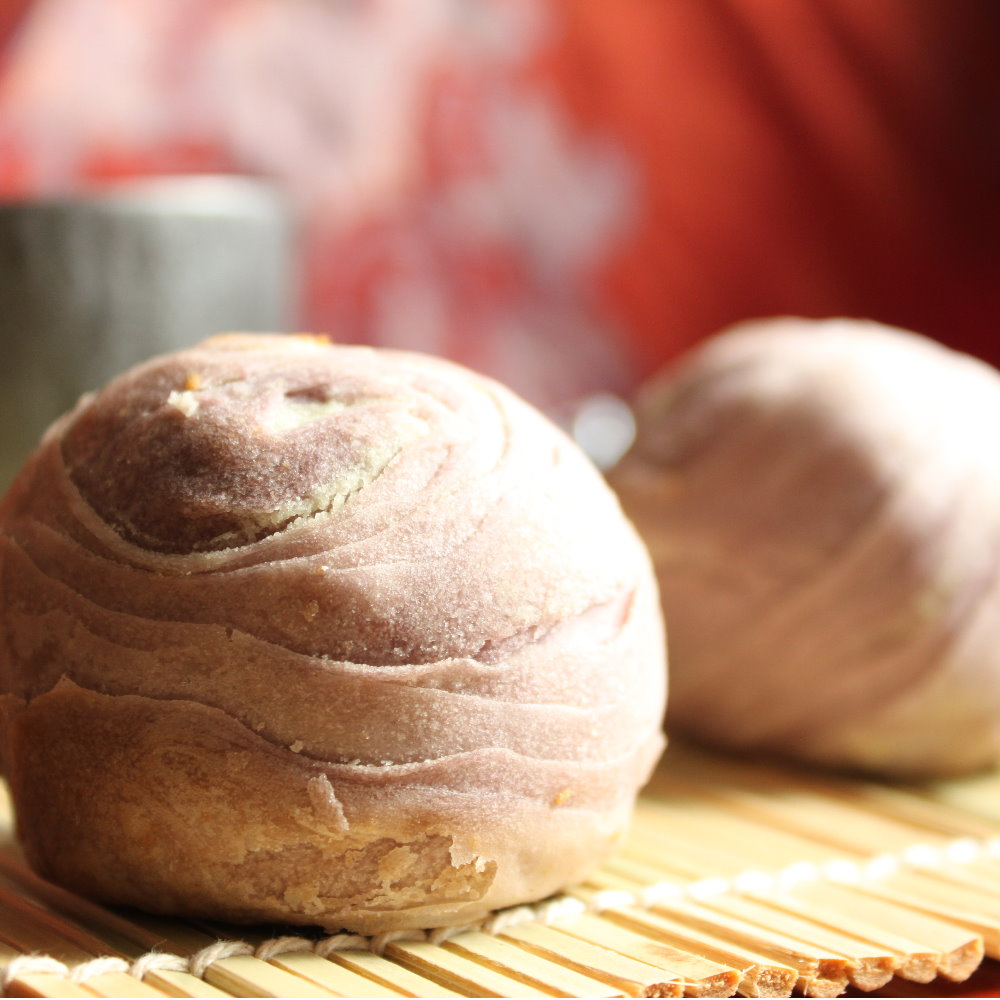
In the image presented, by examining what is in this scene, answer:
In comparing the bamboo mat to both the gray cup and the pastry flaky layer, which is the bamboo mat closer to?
the pastry flaky layer

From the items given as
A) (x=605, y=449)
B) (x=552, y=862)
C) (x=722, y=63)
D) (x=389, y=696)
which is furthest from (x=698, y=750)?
(x=722, y=63)

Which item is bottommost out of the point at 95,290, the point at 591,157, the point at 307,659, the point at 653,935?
the point at 653,935

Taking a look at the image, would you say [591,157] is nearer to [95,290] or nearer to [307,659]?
[95,290]

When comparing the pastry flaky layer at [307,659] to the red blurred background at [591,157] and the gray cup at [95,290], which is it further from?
the red blurred background at [591,157]

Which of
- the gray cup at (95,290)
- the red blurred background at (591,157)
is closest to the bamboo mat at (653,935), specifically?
the gray cup at (95,290)

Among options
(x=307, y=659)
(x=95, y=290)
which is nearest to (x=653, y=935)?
(x=307, y=659)

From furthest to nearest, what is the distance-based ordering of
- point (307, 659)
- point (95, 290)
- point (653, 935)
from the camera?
point (95, 290) → point (653, 935) → point (307, 659)
